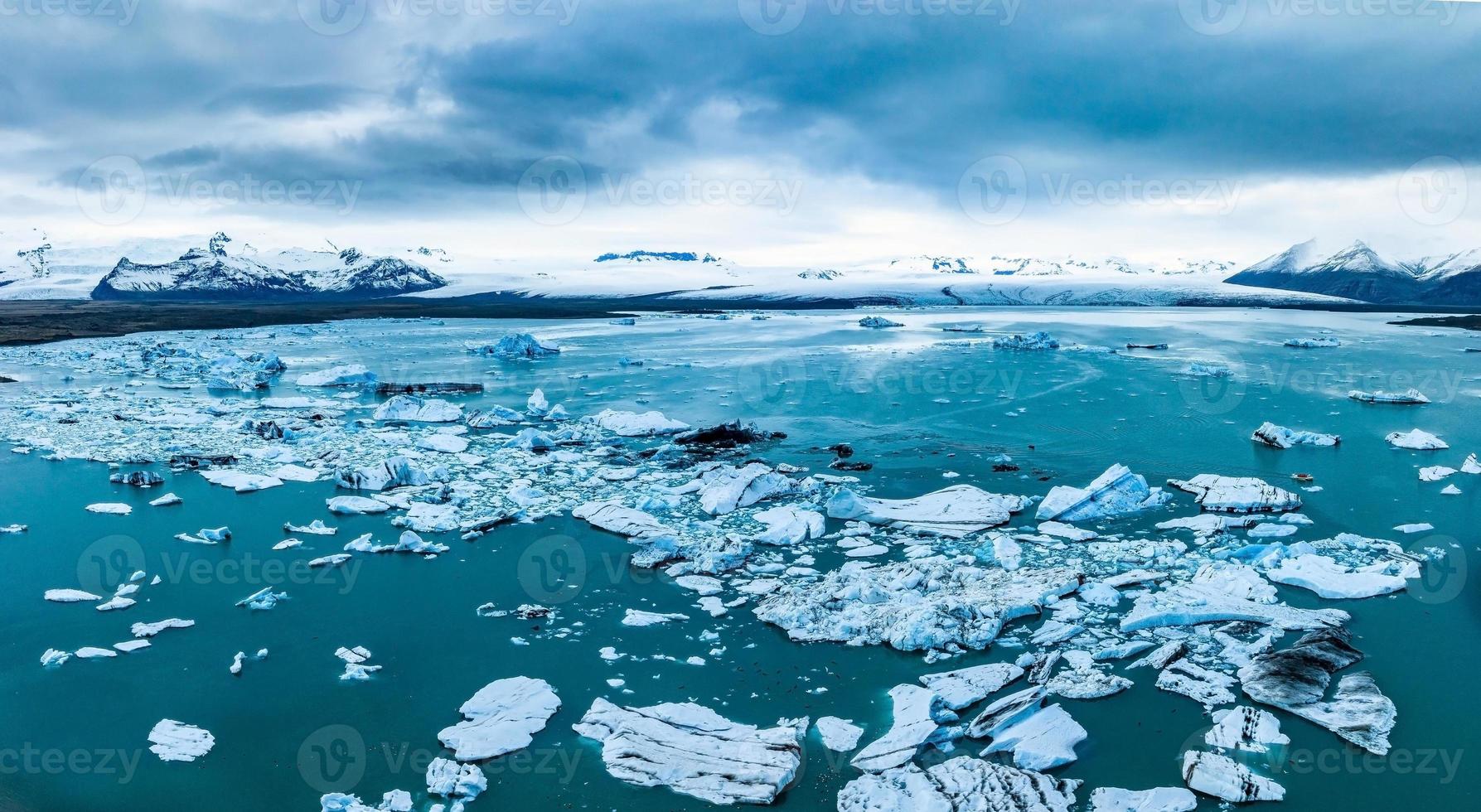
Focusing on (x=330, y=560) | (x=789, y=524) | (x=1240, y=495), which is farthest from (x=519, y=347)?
(x=1240, y=495)

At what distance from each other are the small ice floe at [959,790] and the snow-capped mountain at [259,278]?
96.3 meters

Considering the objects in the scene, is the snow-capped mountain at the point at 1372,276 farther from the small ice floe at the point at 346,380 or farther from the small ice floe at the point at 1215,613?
the small ice floe at the point at 1215,613

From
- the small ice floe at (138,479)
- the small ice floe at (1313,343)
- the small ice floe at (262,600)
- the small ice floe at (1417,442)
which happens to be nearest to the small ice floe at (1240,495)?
the small ice floe at (1417,442)

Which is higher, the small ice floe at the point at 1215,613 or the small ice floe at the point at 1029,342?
the small ice floe at the point at 1029,342

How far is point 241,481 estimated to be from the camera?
386 inches

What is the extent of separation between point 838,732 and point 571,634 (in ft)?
7.18

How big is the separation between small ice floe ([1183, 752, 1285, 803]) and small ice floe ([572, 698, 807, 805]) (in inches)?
80.4

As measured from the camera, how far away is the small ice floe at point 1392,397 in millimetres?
15336

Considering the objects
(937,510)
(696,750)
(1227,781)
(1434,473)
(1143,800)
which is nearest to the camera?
(1143,800)

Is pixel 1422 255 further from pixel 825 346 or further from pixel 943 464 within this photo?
pixel 943 464

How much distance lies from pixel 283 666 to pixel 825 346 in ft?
79.9

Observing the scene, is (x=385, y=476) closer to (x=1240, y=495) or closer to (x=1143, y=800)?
(x=1143, y=800)

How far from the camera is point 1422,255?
96.6 m

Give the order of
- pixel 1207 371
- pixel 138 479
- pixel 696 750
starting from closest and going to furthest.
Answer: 1. pixel 696 750
2. pixel 138 479
3. pixel 1207 371
